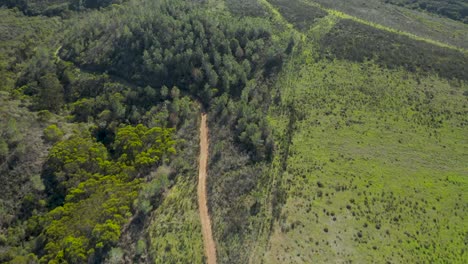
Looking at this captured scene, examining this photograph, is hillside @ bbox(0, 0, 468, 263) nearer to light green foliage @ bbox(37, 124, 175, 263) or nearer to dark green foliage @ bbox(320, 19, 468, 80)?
light green foliage @ bbox(37, 124, 175, 263)

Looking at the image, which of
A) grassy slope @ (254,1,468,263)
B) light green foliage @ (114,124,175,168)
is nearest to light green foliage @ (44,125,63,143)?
light green foliage @ (114,124,175,168)

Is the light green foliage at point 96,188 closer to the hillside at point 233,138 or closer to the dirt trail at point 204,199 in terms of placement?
the hillside at point 233,138

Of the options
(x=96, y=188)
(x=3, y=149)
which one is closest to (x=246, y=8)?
(x=96, y=188)

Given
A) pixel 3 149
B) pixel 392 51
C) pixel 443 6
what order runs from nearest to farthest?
pixel 3 149 < pixel 392 51 < pixel 443 6

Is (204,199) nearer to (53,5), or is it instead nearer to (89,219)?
(89,219)

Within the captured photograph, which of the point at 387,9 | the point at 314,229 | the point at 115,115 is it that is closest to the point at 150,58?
the point at 115,115

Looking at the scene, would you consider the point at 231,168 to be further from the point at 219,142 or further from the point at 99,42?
the point at 99,42

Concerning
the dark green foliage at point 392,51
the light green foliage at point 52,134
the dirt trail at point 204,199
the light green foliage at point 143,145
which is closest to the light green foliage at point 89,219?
the light green foliage at point 143,145
